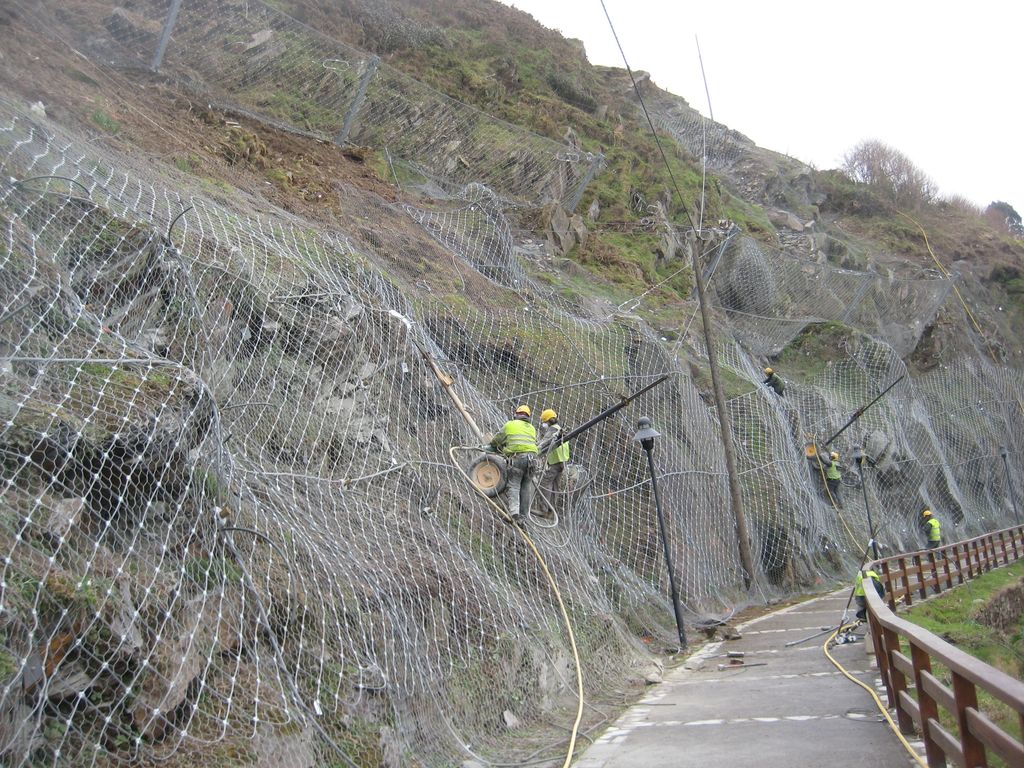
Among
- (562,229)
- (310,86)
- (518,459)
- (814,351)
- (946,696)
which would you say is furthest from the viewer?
(814,351)

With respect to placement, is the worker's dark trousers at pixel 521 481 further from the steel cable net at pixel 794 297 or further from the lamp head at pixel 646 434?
the steel cable net at pixel 794 297

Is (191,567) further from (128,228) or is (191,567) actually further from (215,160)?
(215,160)

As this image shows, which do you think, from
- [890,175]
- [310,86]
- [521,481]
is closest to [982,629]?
[521,481]

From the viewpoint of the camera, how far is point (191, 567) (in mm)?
3908

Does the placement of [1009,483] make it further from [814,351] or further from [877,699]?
[877,699]

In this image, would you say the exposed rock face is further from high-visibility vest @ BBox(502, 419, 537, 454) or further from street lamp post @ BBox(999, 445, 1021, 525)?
street lamp post @ BBox(999, 445, 1021, 525)

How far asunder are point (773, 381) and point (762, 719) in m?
10.6

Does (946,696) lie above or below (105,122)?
below

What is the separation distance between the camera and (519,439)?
7.19m

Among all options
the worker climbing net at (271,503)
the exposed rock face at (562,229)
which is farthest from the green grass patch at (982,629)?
the exposed rock face at (562,229)

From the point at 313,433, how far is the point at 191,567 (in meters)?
2.34

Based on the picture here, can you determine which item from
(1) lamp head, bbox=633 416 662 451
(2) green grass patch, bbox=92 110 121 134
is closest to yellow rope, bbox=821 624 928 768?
(1) lamp head, bbox=633 416 662 451

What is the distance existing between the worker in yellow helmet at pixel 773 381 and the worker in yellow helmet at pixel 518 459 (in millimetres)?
8878

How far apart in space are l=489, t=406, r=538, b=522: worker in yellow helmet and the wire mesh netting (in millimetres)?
270
